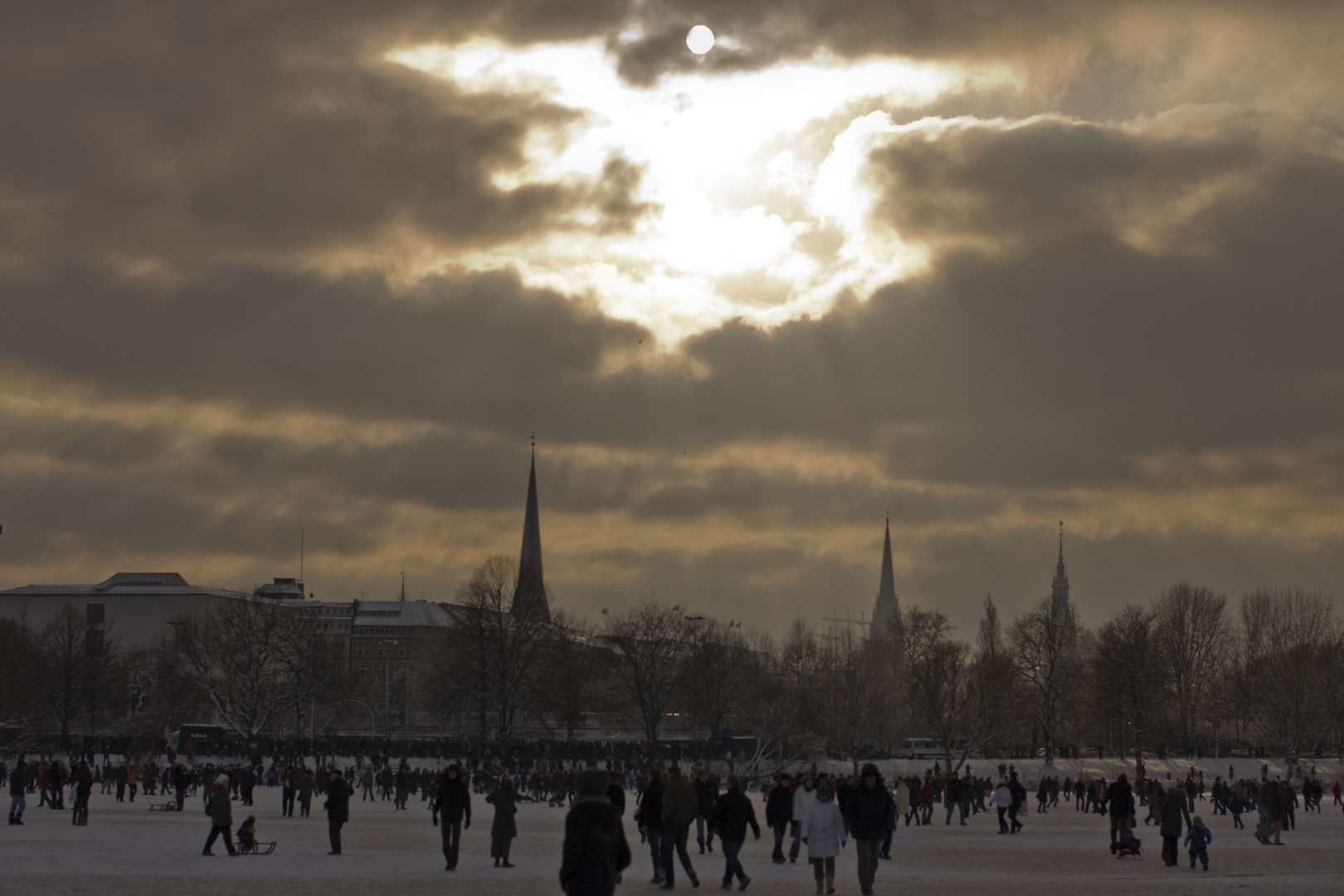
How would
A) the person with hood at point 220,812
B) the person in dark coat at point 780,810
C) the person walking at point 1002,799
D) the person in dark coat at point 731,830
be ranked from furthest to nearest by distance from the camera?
the person walking at point 1002,799
the person in dark coat at point 780,810
the person with hood at point 220,812
the person in dark coat at point 731,830

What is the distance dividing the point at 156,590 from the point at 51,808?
144 metres

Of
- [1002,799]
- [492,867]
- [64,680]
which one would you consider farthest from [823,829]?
[64,680]

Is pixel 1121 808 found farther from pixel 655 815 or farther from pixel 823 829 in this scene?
pixel 655 815

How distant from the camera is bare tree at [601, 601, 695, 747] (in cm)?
10244

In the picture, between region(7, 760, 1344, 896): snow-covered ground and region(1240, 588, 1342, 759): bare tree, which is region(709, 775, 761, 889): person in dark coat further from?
region(1240, 588, 1342, 759): bare tree

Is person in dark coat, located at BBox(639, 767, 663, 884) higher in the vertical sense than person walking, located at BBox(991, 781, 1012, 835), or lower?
higher

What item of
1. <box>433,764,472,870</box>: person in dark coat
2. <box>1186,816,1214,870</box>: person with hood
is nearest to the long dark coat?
<box>433,764,472,870</box>: person in dark coat

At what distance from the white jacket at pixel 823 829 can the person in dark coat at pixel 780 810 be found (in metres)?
6.19

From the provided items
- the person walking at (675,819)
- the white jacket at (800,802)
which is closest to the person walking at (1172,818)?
the white jacket at (800,802)

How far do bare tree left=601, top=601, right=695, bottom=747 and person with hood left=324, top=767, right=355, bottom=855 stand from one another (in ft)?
228

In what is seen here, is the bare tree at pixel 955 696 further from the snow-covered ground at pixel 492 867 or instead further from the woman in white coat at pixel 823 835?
the woman in white coat at pixel 823 835

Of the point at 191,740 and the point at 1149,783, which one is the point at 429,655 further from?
the point at 1149,783

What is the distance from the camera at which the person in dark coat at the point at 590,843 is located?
37.9ft

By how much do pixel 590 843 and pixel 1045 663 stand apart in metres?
107
